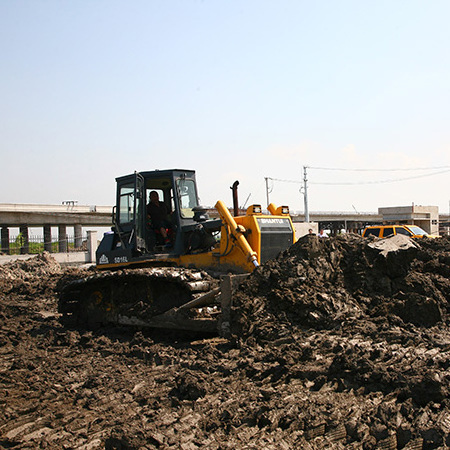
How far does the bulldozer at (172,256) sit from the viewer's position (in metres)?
7.98

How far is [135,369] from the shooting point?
260 inches

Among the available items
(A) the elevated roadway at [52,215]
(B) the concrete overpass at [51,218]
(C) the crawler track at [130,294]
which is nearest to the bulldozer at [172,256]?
(C) the crawler track at [130,294]

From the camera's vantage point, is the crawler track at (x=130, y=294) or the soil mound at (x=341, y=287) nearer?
the soil mound at (x=341, y=287)

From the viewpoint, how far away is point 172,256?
9.09 meters

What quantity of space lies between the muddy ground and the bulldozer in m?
0.36

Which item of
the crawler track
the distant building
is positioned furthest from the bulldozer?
the distant building

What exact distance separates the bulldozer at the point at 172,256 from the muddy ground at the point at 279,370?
363 mm

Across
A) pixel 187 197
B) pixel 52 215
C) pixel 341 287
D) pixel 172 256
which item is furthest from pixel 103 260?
pixel 52 215

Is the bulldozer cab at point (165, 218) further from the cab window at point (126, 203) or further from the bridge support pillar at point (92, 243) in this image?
the bridge support pillar at point (92, 243)

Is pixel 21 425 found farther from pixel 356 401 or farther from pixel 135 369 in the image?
pixel 356 401

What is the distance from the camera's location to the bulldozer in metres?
7.98

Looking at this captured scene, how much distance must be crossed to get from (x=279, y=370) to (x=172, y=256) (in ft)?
13.1

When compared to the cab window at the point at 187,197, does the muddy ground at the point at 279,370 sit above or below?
below

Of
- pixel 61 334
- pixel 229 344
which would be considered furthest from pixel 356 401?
pixel 61 334
